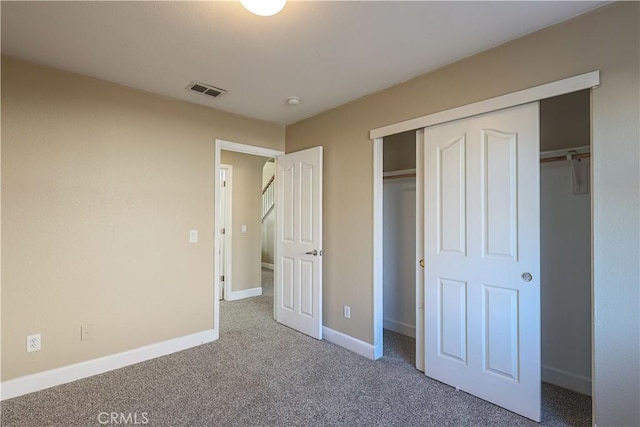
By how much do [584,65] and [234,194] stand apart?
14.1 feet

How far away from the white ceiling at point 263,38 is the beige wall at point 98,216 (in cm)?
32

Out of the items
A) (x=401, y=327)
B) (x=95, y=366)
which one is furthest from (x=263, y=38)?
(x=401, y=327)

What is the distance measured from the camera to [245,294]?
492 centimetres

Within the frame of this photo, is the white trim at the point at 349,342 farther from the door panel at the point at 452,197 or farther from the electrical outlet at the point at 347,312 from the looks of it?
the door panel at the point at 452,197

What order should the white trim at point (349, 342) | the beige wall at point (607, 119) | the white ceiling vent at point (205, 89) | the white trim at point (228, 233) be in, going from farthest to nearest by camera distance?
the white trim at point (228, 233) < the white trim at point (349, 342) < the white ceiling vent at point (205, 89) < the beige wall at point (607, 119)

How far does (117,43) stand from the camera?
2.03m

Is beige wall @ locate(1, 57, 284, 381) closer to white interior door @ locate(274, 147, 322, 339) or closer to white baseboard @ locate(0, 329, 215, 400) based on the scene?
white baseboard @ locate(0, 329, 215, 400)

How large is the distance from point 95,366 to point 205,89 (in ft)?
8.36

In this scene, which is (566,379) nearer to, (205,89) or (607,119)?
(607,119)

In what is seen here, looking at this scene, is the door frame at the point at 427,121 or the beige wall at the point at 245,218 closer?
the door frame at the point at 427,121

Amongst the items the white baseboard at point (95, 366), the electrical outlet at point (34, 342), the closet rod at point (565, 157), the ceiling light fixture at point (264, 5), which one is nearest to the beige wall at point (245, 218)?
the white baseboard at point (95, 366)

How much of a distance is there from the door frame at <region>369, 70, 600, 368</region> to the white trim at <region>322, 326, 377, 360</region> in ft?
0.22

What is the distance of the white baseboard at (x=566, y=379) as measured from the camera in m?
2.22

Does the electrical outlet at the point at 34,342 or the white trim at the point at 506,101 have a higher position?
the white trim at the point at 506,101
